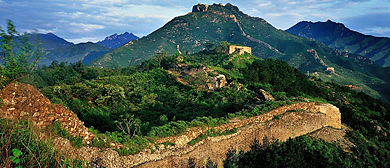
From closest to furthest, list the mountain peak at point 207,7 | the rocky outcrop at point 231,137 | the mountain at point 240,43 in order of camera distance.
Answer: the rocky outcrop at point 231,137 < the mountain at point 240,43 < the mountain peak at point 207,7

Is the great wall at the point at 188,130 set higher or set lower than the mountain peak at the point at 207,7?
lower

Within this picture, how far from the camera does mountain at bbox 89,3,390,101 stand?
11562cm

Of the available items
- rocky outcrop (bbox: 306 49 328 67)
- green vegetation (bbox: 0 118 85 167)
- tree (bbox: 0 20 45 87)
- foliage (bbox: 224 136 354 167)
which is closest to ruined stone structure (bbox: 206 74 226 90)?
foliage (bbox: 224 136 354 167)

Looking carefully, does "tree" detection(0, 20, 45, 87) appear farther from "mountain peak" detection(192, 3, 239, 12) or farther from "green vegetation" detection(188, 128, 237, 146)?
"mountain peak" detection(192, 3, 239, 12)


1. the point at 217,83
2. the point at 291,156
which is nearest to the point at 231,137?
the point at 291,156

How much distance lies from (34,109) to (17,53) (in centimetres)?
150

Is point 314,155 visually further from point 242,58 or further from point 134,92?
point 242,58

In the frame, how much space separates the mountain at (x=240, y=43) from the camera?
379ft

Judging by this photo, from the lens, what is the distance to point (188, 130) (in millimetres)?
9852

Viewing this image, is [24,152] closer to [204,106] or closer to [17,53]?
[17,53]

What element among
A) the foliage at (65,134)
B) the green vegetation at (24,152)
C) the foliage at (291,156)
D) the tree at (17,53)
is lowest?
the foliage at (291,156)

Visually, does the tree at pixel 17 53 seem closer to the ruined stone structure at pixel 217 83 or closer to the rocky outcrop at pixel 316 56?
the ruined stone structure at pixel 217 83

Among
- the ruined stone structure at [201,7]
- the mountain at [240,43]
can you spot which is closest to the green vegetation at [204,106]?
the mountain at [240,43]

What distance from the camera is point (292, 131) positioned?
547 inches
